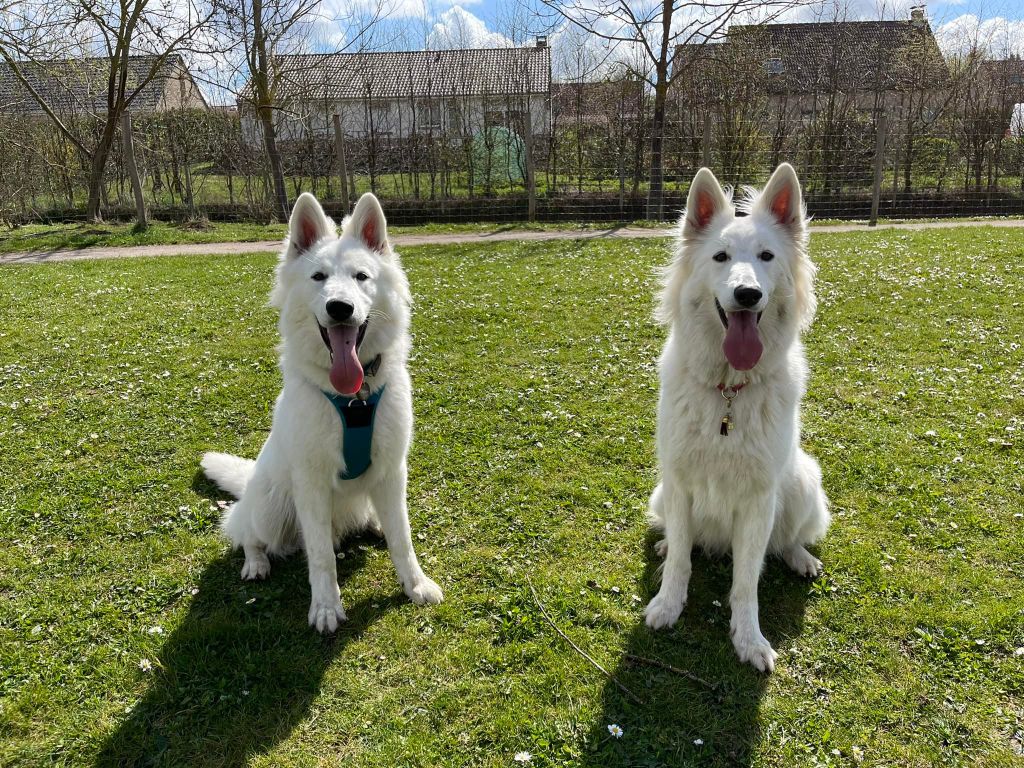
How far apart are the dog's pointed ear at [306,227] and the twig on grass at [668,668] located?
2.84 m

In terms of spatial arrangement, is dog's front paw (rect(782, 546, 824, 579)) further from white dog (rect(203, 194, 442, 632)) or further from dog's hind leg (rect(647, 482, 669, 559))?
white dog (rect(203, 194, 442, 632))

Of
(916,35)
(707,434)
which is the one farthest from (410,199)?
(916,35)

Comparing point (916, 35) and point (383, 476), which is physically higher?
point (916, 35)

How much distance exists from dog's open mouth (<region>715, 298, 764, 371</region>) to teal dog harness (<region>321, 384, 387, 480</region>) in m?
1.87

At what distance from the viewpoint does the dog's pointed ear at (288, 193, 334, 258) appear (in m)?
3.52

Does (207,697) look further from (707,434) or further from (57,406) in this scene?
(57,406)

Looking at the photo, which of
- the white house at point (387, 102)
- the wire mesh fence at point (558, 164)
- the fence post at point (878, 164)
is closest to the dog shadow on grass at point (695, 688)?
the wire mesh fence at point (558, 164)

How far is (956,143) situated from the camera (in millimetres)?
17109

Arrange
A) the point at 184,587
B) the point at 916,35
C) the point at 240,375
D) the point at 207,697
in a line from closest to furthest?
the point at 207,697, the point at 184,587, the point at 240,375, the point at 916,35

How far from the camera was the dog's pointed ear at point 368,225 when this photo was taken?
3633 mm

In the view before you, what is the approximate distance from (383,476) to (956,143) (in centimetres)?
1993

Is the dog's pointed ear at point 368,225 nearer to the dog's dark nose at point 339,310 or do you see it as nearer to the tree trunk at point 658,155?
the dog's dark nose at point 339,310

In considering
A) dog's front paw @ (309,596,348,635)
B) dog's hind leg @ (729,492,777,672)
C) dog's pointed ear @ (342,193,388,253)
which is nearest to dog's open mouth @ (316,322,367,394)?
dog's pointed ear @ (342,193,388,253)

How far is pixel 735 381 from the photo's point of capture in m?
3.23
